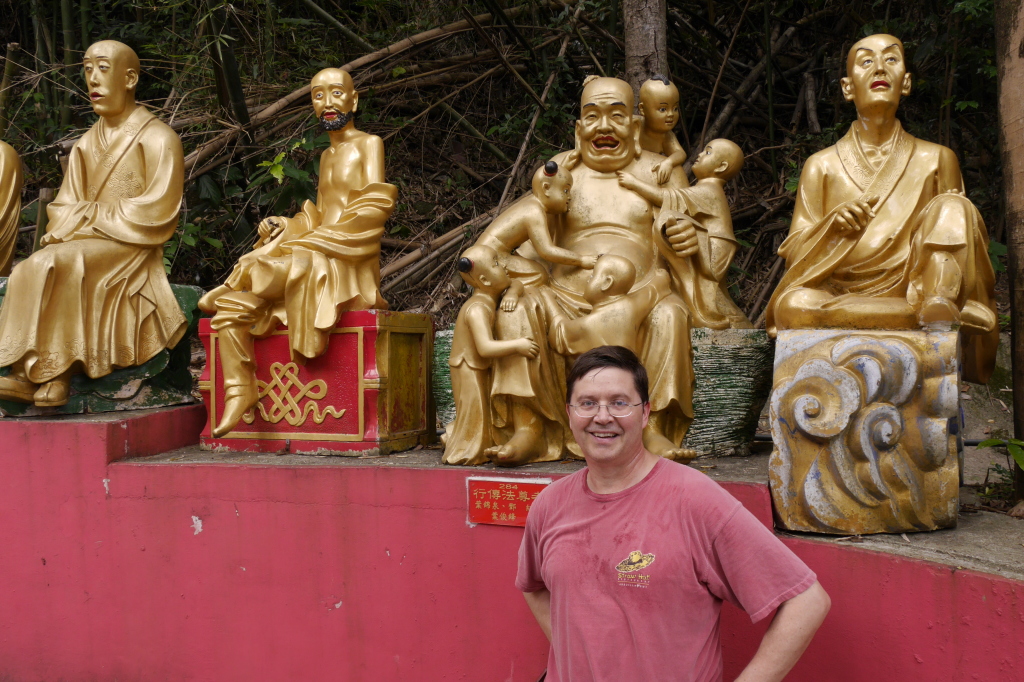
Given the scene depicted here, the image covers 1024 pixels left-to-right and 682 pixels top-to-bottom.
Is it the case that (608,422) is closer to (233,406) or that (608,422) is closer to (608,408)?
(608,408)

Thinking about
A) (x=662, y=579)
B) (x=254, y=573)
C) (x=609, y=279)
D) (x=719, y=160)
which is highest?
(x=719, y=160)

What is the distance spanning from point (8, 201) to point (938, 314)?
423cm

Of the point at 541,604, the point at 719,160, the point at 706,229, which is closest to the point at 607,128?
the point at 719,160

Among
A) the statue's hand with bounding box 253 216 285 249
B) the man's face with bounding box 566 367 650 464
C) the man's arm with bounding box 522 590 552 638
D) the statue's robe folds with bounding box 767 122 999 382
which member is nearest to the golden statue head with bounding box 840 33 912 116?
the statue's robe folds with bounding box 767 122 999 382

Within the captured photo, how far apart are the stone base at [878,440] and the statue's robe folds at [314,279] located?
1995 millimetres

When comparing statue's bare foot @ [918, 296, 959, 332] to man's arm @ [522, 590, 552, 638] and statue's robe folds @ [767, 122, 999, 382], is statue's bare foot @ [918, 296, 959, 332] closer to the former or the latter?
statue's robe folds @ [767, 122, 999, 382]

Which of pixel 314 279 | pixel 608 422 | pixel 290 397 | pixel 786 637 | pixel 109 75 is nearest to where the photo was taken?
pixel 786 637

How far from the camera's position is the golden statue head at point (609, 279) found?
10.9 feet

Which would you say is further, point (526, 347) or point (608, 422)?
point (526, 347)

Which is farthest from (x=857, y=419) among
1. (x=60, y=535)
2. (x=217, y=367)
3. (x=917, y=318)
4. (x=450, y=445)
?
(x=60, y=535)

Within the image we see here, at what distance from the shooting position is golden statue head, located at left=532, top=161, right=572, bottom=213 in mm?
3756

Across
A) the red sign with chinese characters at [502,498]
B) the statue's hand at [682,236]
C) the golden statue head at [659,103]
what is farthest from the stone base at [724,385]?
the golden statue head at [659,103]

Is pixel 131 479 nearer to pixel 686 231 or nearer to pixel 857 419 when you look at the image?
pixel 686 231

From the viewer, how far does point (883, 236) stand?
10.4 ft
